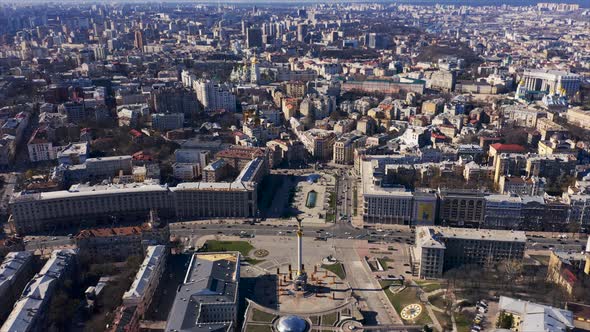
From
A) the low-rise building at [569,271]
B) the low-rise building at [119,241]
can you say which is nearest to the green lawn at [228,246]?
the low-rise building at [119,241]

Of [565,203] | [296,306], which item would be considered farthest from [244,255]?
[565,203]

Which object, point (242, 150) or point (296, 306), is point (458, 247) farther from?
point (242, 150)

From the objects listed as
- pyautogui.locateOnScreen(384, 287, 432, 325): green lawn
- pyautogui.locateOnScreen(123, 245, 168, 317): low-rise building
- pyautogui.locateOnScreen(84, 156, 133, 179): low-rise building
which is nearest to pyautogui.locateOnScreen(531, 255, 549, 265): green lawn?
pyautogui.locateOnScreen(384, 287, 432, 325): green lawn

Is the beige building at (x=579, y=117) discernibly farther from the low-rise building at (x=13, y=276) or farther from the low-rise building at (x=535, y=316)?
the low-rise building at (x=13, y=276)

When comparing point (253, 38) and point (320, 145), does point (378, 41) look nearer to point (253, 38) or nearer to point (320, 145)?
point (253, 38)

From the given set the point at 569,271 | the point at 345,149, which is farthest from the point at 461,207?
the point at 345,149
